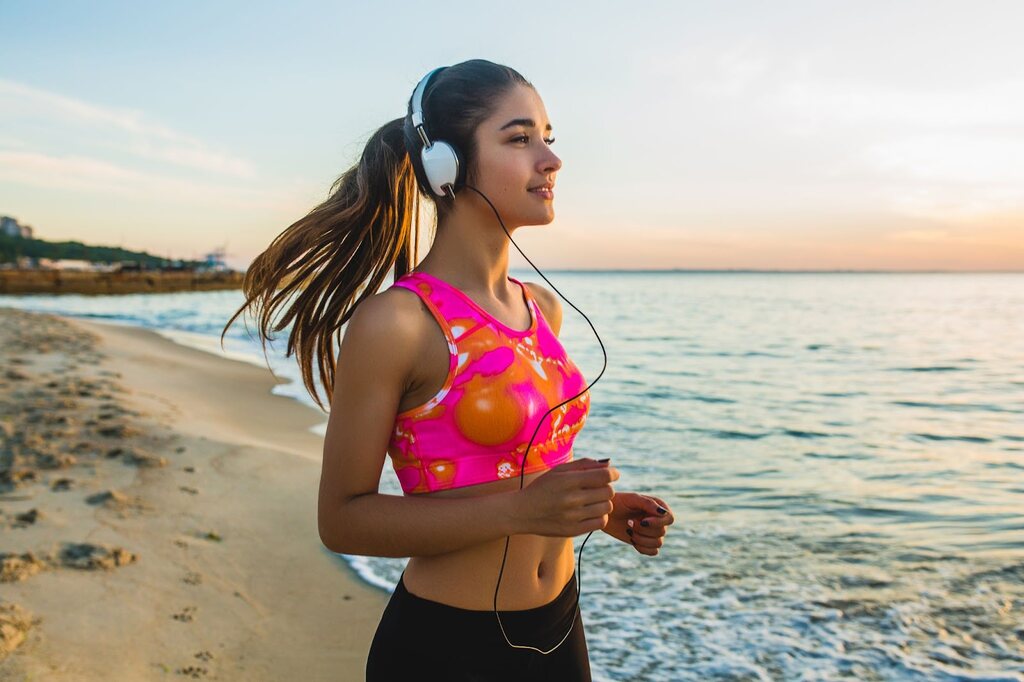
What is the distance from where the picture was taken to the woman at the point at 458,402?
1.73 m

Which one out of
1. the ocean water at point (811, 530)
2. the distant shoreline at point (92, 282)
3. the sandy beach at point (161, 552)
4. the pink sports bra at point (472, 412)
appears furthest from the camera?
the distant shoreline at point (92, 282)

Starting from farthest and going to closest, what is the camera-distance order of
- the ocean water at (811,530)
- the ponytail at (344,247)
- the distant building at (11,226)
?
the distant building at (11,226), the ocean water at (811,530), the ponytail at (344,247)

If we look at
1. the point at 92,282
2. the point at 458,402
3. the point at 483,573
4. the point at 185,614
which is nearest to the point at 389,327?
the point at 458,402

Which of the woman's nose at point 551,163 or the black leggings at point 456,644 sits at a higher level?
the woman's nose at point 551,163

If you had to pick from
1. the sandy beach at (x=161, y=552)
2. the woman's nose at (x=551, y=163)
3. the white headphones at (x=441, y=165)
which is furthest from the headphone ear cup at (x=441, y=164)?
the sandy beach at (x=161, y=552)

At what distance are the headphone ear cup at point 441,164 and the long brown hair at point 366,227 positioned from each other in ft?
0.14

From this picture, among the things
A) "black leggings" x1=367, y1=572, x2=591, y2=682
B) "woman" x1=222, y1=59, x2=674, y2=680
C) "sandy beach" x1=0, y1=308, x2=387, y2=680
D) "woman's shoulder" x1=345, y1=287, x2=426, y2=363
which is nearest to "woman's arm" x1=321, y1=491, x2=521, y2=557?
"woman" x1=222, y1=59, x2=674, y2=680

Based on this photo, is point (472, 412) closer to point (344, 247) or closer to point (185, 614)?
point (344, 247)

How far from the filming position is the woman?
1732 mm

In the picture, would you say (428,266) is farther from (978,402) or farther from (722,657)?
(978,402)

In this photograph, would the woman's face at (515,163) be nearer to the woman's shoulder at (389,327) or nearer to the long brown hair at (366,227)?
the long brown hair at (366,227)

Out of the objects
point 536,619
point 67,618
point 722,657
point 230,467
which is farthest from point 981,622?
point 230,467

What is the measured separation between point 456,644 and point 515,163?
117 cm

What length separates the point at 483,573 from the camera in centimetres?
192
